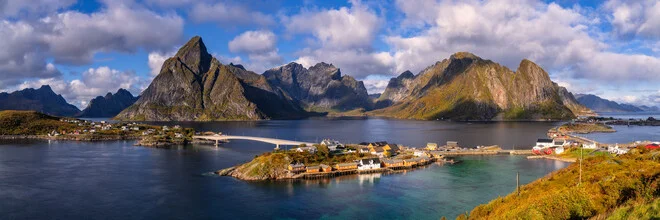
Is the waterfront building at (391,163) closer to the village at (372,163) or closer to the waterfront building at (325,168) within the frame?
the village at (372,163)

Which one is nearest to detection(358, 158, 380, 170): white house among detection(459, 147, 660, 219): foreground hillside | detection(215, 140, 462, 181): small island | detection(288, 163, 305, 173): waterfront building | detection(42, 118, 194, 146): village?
detection(215, 140, 462, 181): small island

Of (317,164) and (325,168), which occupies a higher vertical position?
(317,164)

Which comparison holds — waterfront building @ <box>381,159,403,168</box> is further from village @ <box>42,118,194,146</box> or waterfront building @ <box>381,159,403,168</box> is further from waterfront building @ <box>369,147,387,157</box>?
village @ <box>42,118,194,146</box>

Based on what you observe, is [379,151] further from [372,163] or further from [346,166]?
[346,166]

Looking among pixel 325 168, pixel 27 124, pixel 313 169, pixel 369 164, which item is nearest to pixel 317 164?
pixel 325 168

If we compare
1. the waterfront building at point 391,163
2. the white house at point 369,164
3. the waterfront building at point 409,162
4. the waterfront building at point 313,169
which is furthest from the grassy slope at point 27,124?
the waterfront building at point 409,162

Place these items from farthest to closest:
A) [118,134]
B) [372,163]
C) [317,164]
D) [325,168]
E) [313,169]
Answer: [118,134] < [372,163] < [317,164] < [325,168] < [313,169]
